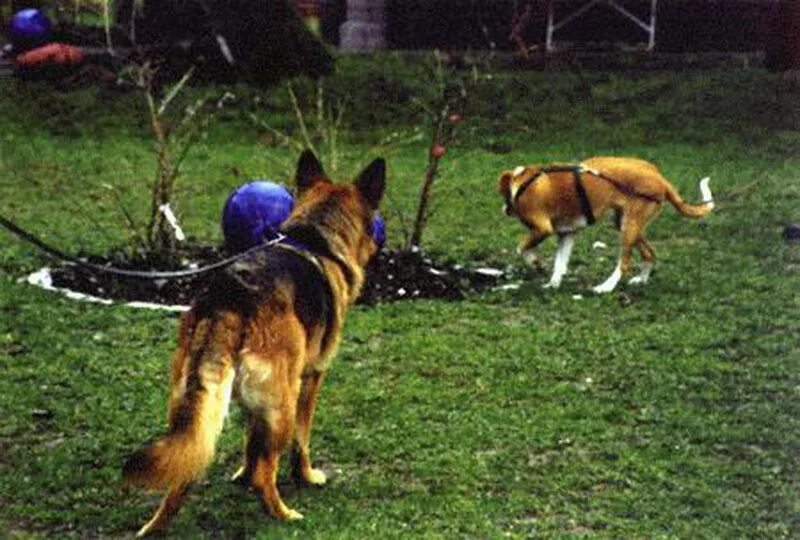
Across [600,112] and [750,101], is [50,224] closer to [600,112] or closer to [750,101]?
[600,112]

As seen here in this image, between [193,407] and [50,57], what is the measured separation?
50.9ft

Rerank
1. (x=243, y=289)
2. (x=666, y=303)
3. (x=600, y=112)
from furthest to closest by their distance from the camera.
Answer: (x=600, y=112) < (x=666, y=303) < (x=243, y=289)

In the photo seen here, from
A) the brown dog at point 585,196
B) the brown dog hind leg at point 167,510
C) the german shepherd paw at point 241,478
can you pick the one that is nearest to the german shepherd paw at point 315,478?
the german shepherd paw at point 241,478

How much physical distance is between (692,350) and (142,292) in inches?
145

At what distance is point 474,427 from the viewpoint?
7605 millimetres

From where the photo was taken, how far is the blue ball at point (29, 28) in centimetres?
2042

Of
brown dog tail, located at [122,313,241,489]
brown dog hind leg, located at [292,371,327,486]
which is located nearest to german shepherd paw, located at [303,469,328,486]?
brown dog hind leg, located at [292,371,327,486]

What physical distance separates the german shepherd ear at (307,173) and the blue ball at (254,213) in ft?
8.20

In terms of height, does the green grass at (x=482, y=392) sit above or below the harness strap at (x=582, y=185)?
below

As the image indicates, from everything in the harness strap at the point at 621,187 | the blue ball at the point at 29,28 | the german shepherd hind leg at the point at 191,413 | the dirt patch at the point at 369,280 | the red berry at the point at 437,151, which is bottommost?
the dirt patch at the point at 369,280

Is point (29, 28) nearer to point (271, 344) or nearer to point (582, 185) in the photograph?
point (582, 185)

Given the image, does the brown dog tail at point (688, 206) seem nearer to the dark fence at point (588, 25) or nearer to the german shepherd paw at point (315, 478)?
the german shepherd paw at point (315, 478)

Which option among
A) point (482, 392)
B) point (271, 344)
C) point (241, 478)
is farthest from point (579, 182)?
point (271, 344)

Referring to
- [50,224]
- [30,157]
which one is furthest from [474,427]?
[30,157]
